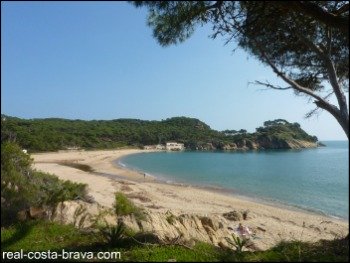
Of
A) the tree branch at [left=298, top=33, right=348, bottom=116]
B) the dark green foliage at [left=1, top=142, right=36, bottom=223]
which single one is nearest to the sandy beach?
the dark green foliage at [left=1, top=142, right=36, bottom=223]

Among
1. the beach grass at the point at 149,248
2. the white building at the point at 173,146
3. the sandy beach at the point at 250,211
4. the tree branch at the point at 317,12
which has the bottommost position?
the sandy beach at the point at 250,211

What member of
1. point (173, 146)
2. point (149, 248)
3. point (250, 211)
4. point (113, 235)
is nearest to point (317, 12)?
point (149, 248)

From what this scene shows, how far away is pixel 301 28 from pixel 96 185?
24862 millimetres

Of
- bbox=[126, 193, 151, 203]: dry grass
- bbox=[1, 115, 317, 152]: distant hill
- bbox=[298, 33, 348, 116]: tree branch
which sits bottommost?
bbox=[126, 193, 151, 203]: dry grass

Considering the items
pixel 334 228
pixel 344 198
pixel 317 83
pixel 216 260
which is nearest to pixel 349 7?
pixel 317 83

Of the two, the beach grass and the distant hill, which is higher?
the distant hill

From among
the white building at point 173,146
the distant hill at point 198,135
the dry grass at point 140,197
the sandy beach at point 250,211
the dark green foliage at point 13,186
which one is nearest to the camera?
the dark green foliage at point 13,186

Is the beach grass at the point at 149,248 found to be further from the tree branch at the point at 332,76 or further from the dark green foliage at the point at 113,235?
the tree branch at the point at 332,76

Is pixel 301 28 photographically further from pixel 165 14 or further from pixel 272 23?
pixel 165 14

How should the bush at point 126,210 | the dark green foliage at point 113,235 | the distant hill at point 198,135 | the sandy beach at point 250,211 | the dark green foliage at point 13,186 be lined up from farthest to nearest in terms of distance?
the distant hill at point 198,135 < the sandy beach at point 250,211 < the bush at point 126,210 < the dark green foliage at point 13,186 < the dark green foliage at point 113,235

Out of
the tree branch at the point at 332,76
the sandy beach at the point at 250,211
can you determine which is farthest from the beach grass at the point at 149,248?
the sandy beach at the point at 250,211

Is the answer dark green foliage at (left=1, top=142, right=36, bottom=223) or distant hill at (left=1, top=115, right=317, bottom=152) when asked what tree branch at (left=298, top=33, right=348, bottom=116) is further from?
distant hill at (left=1, top=115, right=317, bottom=152)

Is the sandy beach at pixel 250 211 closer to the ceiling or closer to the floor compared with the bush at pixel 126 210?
closer to the floor

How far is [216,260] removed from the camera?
5.03m
